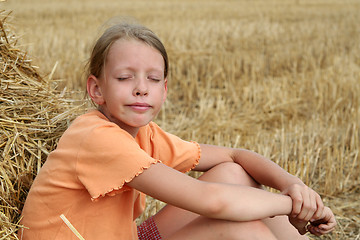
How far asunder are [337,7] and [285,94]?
8.03 m

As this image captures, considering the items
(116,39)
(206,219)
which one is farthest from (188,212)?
(116,39)

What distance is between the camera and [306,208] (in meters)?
1.94

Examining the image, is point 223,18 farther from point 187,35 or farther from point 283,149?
point 283,149

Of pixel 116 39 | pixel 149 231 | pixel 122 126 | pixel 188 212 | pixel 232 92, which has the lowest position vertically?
pixel 232 92

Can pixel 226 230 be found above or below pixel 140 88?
below

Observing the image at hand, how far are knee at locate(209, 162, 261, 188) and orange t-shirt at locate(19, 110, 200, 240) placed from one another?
432mm

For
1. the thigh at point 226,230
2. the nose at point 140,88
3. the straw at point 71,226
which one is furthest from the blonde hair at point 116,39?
the thigh at point 226,230

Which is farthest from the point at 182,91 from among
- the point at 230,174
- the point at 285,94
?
the point at 230,174

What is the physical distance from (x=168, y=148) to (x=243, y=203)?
1.64 ft

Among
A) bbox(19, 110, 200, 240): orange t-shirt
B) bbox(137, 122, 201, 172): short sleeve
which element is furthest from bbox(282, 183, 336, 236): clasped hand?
bbox(19, 110, 200, 240): orange t-shirt

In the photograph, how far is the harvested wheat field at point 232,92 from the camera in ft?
7.60

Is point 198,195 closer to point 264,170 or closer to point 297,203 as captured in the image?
point 297,203

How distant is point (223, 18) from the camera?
10.1m

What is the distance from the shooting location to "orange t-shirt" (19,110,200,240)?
176 cm
